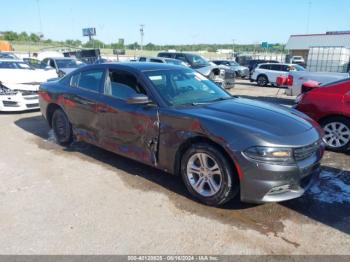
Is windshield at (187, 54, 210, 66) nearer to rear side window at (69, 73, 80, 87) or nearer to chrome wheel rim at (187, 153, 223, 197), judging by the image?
rear side window at (69, 73, 80, 87)

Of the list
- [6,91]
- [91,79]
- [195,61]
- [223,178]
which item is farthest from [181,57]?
[223,178]

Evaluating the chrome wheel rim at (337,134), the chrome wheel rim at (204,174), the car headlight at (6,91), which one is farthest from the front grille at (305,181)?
the car headlight at (6,91)

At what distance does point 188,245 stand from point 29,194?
2246mm

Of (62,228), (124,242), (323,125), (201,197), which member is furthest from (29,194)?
(323,125)

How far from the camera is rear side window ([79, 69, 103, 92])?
5.29 metres

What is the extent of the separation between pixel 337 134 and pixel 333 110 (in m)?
0.45

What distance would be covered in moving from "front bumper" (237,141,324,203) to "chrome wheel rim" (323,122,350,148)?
111 inches

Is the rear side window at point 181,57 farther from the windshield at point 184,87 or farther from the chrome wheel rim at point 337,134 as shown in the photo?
the windshield at point 184,87

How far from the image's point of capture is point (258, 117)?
3957mm

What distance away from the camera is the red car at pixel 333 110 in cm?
595

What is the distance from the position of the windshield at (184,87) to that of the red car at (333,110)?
2.15m

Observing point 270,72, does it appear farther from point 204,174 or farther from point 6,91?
point 204,174

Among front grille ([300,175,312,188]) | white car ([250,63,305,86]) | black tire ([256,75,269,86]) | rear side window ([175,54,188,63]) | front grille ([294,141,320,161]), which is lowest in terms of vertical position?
black tire ([256,75,269,86])

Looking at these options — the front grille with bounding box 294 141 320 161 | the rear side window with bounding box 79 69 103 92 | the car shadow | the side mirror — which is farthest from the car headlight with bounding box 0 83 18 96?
the front grille with bounding box 294 141 320 161
